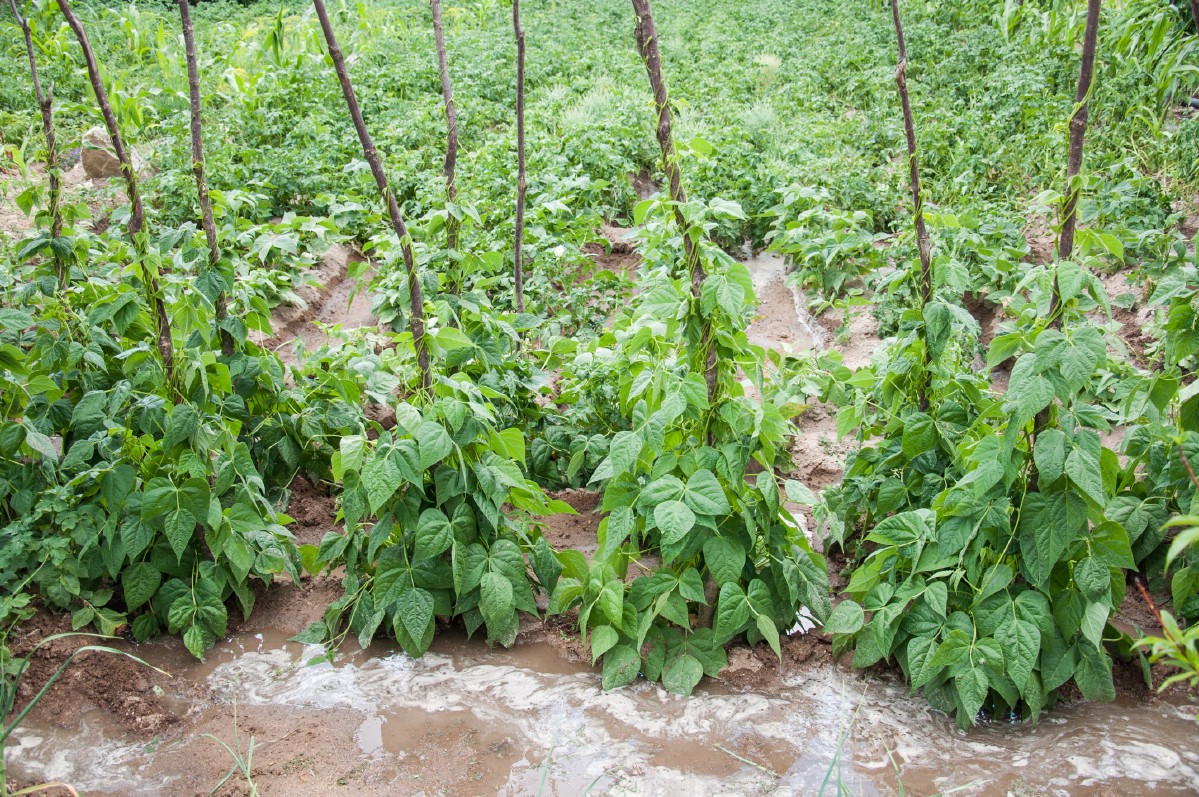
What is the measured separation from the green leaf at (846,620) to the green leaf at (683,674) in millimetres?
446

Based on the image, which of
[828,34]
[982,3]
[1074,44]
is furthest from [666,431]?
[828,34]

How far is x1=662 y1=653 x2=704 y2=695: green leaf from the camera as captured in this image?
291cm

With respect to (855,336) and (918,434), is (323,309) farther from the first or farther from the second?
(918,434)

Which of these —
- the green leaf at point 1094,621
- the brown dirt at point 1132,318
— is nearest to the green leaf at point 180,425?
the green leaf at point 1094,621

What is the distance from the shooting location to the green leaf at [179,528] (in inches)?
118

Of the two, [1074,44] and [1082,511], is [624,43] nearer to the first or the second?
[1074,44]

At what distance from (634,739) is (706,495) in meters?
0.78

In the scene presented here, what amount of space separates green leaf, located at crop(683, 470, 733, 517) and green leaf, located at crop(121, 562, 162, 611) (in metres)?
1.93

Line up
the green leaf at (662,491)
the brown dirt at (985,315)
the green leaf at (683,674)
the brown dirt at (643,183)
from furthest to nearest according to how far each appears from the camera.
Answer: the brown dirt at (643,183), the brown dirt at (985,315), the green leaf at (683,674), the green leaf at (662,491)

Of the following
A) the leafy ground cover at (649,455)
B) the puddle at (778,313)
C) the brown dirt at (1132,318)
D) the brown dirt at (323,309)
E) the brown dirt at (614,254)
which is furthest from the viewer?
the brown dirt at (614,254)

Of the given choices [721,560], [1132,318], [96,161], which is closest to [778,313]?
[1132,318]

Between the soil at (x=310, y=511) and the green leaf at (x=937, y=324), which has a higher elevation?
the green leaf at (x=937, y=324)

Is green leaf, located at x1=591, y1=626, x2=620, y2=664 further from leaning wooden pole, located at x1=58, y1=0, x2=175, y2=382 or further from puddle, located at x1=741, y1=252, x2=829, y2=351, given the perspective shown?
puddle, located at x1=741, y1=252, x2=829, y2=351

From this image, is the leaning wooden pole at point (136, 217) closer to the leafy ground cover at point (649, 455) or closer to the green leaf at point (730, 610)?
the leafy ground cover at point (649, 455)
